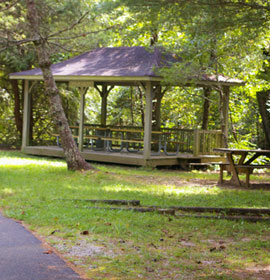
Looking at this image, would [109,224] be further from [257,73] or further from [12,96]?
[12,96]

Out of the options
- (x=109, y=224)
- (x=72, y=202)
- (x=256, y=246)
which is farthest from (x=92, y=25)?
(x=256, y=246)

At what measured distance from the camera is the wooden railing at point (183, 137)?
1953cm

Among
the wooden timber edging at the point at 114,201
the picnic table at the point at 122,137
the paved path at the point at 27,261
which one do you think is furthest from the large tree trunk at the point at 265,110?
the paved path at the point at 27,261

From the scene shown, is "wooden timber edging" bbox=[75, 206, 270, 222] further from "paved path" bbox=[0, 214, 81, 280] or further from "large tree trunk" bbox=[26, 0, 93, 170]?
"large tree trunk" bbox=[26, 0, 93, 170]

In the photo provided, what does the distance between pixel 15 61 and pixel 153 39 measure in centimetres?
655

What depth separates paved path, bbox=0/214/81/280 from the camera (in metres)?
5.31

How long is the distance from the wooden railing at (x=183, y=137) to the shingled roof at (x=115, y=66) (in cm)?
230

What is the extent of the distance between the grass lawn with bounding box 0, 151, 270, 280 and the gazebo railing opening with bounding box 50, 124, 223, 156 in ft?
19.4

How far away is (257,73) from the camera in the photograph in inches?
813

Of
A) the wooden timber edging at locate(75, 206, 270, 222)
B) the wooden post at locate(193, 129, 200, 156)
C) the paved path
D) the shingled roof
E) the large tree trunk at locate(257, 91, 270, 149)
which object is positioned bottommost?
the paved path

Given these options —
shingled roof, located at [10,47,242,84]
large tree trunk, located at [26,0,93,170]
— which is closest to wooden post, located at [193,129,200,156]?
shingled roof, located at [10,47,242,84]

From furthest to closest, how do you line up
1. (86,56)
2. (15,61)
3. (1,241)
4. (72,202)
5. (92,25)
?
(15,61)
(86,56)
(92,25)
(72,202)
(1,241)

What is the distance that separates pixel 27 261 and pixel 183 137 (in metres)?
15.4

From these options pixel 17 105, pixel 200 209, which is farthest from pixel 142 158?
pixel 17 105
